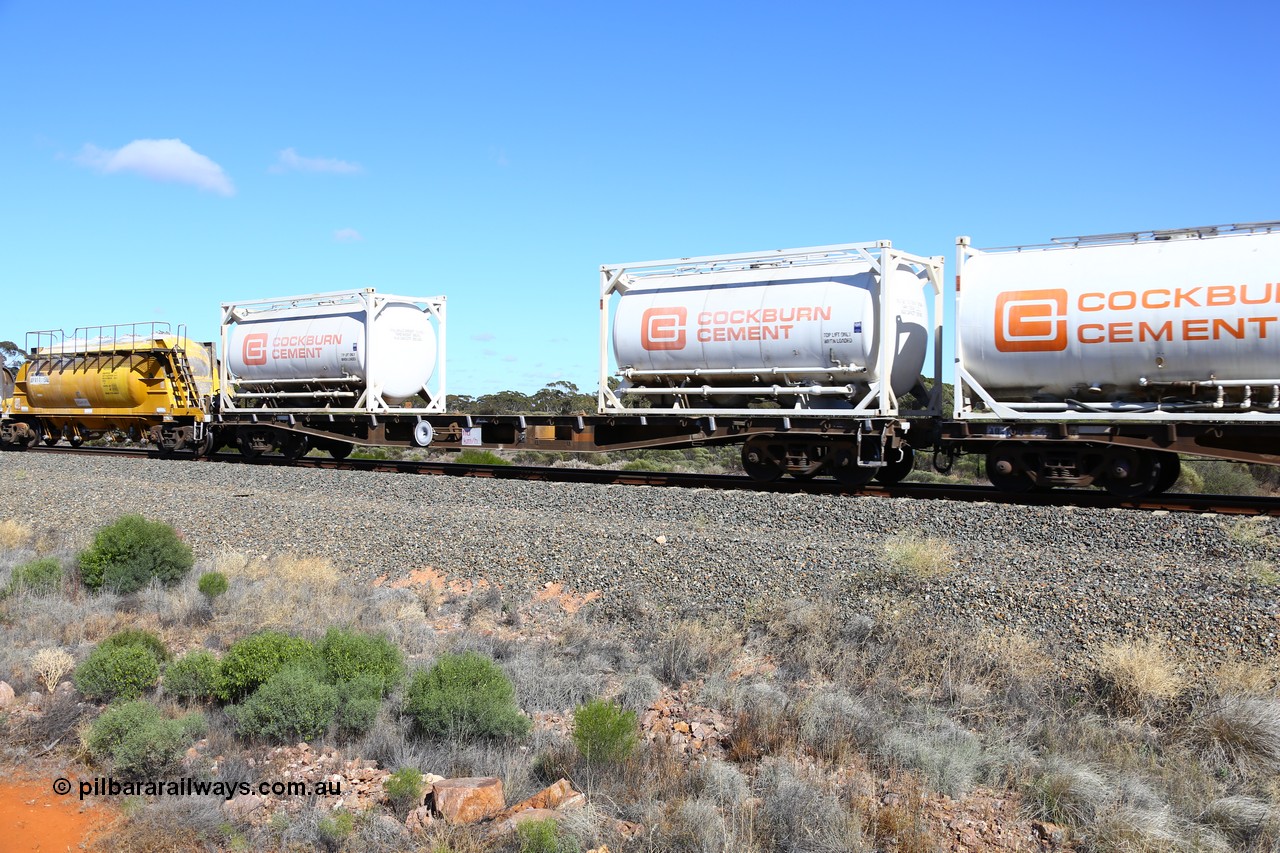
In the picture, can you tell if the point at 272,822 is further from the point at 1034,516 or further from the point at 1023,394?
the point at 1023,394

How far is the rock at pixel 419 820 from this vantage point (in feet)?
17.6

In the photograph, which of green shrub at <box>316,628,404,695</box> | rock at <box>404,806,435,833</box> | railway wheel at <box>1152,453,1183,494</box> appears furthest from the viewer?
railway wheel at <box>1152,453,1183,494</box>

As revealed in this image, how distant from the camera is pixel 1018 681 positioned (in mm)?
7133

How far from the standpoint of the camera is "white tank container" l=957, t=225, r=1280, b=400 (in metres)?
12.3

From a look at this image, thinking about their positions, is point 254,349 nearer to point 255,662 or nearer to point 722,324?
point 722,324

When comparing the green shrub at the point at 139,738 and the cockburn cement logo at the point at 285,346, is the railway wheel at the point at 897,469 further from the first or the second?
the cockburn cement logo at the point at 285,346

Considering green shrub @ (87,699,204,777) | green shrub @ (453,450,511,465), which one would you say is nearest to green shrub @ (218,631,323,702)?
green shrub @ (87,699,204,777)

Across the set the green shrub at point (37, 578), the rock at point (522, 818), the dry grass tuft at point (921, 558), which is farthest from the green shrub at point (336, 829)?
the green shrub at point (37, 578)

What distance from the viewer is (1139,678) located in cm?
672

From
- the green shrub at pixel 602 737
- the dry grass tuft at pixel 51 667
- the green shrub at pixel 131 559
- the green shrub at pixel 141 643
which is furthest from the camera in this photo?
the green shrub at pixel 131 559

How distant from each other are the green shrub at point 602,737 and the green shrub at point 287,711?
1828 mm

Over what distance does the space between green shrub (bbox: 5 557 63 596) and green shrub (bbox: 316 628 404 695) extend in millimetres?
4510

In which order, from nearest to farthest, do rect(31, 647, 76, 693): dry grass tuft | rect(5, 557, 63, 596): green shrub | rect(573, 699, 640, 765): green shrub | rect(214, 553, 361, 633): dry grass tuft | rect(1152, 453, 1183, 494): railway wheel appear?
1. rect(573, 699, 640, 765): green shrub
2. rect(31, 647, 76, 693): dry grass tuft
3. rect(214, 553, 361, 633): dry grass tuft
4. rect(5, 557, 63, 596): green shrub
5. rect(1152, 453, 1183, 494): railway wheel

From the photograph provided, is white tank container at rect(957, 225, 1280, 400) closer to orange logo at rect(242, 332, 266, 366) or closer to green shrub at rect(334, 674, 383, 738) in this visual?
green shrub at rect(334, 674, 383, 738)
